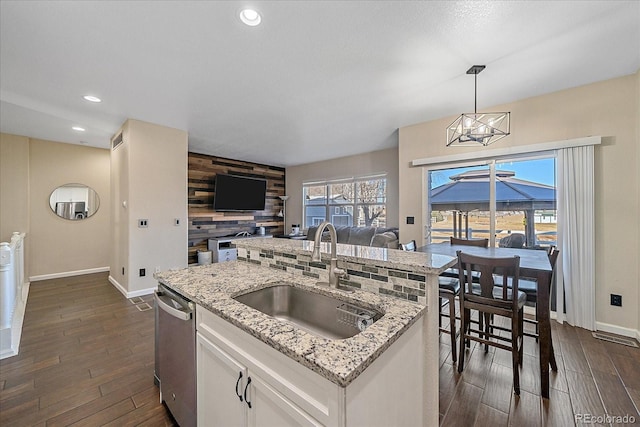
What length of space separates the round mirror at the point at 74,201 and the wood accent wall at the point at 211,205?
5.78ft

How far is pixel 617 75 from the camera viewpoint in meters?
2.50

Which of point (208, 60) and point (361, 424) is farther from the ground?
point (208, 60)

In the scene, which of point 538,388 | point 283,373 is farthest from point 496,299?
point 283,373

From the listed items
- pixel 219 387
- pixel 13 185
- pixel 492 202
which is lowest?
pixel 219 387

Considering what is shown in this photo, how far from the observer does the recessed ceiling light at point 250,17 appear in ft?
5.60

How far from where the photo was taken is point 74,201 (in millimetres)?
4832

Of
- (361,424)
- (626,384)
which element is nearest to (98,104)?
(361,424)

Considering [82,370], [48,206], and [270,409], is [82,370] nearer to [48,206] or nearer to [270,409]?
[270,409]

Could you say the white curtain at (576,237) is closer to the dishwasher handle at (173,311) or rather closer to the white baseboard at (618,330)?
the white baseboard at (618,330)

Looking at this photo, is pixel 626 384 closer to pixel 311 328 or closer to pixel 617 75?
pixel 311 328

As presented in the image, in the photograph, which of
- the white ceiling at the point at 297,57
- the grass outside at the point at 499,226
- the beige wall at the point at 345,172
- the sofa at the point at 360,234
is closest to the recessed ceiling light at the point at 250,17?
the white ceiling at the point at 297,57

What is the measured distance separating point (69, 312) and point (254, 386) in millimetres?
3587

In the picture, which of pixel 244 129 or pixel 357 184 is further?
pixel 357 184

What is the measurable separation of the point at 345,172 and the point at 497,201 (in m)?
3.35
